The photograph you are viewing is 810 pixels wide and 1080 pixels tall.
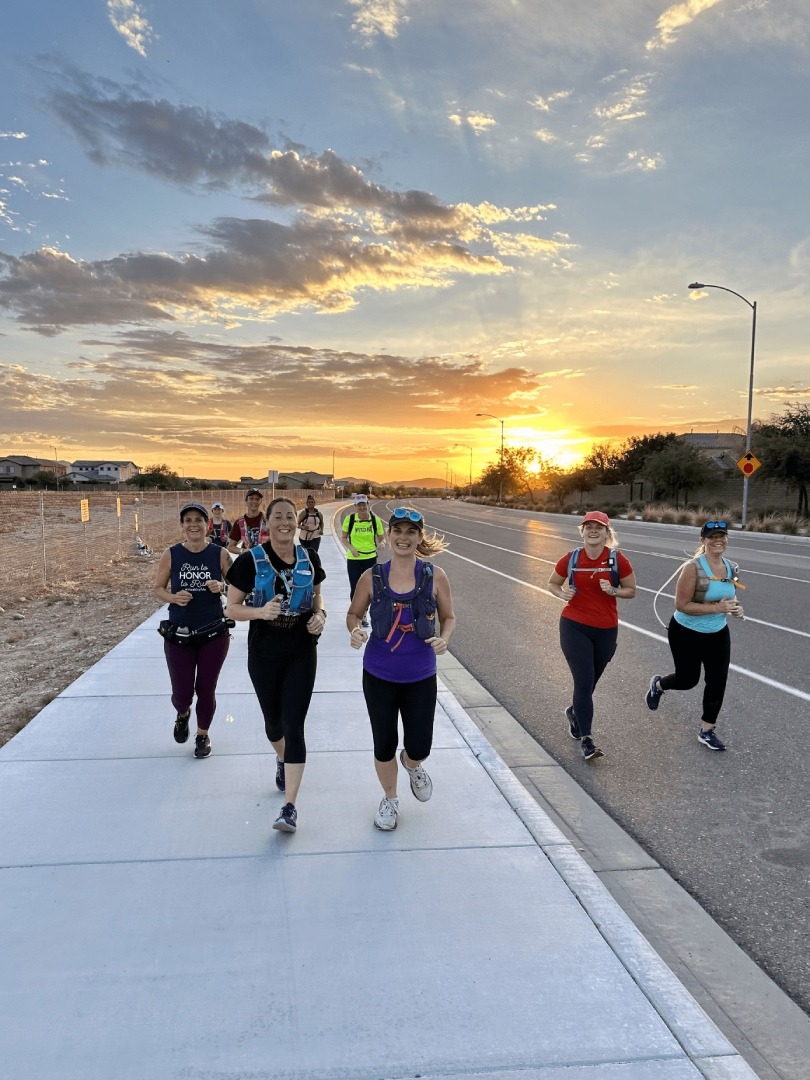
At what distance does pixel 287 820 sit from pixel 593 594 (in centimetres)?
265

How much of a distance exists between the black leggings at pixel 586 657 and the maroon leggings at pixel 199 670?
8.02 feet

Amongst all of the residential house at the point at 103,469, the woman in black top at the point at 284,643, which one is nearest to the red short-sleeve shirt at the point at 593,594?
the woman in black top at the point at 284,643

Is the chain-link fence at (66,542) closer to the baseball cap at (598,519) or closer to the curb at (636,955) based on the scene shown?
the baseball cap at (598,519)

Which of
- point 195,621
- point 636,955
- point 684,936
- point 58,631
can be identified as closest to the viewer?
point 636,955

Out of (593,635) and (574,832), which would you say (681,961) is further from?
(593,635)

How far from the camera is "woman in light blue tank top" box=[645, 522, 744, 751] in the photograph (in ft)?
18.3

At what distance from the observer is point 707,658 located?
5.68 meters

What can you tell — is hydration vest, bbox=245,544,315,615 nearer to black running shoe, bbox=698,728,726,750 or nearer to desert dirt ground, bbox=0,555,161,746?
desert dirt ground, bbox=0,555,161,746

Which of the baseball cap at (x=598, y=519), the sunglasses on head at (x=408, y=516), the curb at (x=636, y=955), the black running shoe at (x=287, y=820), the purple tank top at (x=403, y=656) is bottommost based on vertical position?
the curb at (x=636, y=955)

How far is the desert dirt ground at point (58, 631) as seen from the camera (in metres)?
7.33

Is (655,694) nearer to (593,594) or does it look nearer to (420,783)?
(593,594)

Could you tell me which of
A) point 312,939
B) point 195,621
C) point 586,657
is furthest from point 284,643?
point 586,657

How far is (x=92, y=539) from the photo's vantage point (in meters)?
27.8

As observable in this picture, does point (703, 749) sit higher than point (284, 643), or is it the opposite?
point (284, 643)
